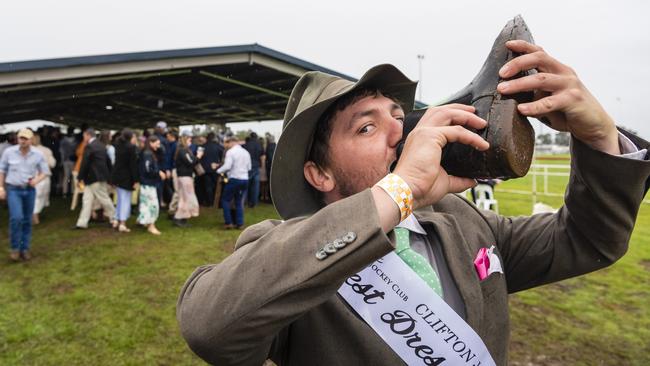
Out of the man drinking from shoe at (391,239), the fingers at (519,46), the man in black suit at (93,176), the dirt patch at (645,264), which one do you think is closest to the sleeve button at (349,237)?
the man drinking from shoe at (391,239)

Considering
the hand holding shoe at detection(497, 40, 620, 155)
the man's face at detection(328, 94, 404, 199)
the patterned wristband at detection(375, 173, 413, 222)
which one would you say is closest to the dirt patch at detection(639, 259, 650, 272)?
the hand holding shoe at detection(497, 40, 620, 155)

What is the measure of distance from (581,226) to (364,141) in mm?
845

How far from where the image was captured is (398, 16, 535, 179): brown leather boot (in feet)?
3.45

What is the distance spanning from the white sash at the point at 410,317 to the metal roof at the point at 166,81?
7.98 meters

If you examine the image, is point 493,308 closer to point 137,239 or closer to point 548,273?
point 548,273

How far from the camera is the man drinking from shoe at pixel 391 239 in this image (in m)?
1.07

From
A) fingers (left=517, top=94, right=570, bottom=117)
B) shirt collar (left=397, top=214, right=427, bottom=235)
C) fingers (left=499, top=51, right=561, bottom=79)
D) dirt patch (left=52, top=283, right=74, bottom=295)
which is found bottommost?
dirt patch (left=52, top=283, right=74, bottom=295)

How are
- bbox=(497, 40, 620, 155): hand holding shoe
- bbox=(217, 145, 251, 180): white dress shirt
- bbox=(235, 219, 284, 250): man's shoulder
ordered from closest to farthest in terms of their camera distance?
bbox=(497, 40, 620, 155): hand holding shoe
bbox=(235, 219, 284, 250): man's shoulder
bbox=(217, 145, 251, 180): white dress shirt

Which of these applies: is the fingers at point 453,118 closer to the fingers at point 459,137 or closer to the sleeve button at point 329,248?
the fingers at point 459,137

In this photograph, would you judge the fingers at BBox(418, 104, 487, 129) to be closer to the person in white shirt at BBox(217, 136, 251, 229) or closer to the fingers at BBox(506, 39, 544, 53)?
the fingers at BBox(506, 39, 544, 53)

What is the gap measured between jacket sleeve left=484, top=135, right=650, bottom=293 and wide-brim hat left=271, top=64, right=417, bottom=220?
66 cm

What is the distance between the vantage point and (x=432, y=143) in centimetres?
109

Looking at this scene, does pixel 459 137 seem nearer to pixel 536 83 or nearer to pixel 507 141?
pixel 507 141

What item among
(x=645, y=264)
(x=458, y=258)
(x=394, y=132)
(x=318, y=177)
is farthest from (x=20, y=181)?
(x=645, y=264)
